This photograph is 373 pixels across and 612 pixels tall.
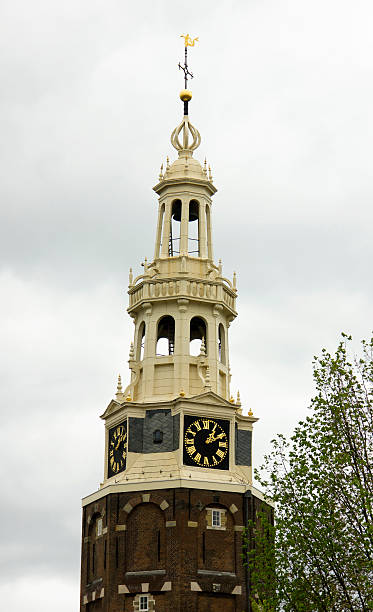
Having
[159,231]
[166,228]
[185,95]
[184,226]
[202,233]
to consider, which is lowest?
[202,233]

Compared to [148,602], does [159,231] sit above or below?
above

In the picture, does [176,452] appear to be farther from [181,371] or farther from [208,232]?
[208,232]

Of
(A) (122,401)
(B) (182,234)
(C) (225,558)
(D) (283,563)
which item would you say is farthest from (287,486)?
(B) (182,234)

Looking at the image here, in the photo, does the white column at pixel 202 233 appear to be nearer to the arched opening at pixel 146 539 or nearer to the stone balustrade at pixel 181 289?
the stone balustrade at pixel 181 289

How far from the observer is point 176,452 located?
92.3 meters

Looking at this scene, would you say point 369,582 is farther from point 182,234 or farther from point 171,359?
point 182,234

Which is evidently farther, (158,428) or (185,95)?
(185,95)

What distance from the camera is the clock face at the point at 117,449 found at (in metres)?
94.1

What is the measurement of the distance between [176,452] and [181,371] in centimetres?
674

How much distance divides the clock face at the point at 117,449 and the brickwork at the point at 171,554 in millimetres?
3251

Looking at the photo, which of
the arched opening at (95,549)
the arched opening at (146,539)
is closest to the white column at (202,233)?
the arched opening at (146,539)

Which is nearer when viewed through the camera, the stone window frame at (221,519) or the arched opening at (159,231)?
the stone window frame at (221,519)

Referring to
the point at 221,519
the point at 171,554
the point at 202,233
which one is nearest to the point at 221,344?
the point at 202,233

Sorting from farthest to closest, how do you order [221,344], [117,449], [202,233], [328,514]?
[202,233], [221,344], [117,449], [328,514]
